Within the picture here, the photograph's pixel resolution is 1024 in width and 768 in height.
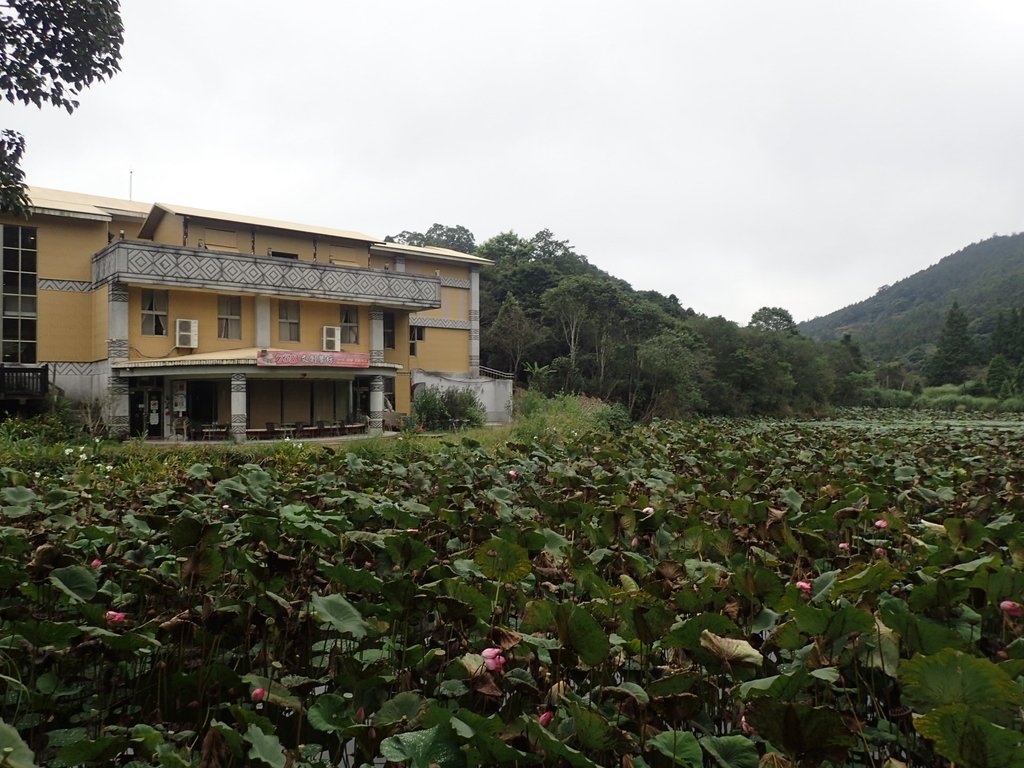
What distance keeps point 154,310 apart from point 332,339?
5.77 meters

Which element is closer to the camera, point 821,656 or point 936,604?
point 821,656

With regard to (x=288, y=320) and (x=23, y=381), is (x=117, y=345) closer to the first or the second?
(x=23, y=381)

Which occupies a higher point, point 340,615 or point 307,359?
point 307,359

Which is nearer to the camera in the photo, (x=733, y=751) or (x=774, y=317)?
(x=733, y=751)

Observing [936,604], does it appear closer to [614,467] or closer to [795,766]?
[795,766]

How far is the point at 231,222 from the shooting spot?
23.5 metres

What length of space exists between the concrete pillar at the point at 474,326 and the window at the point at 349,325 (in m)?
5.90

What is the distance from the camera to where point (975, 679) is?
53.2 inches

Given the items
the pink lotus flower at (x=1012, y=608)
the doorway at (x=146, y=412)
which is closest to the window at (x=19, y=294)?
the doorway at (x=146, y=412)

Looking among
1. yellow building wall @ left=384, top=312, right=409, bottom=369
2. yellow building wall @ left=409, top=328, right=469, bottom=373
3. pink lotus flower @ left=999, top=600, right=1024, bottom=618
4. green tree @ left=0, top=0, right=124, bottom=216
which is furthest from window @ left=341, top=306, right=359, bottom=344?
pink lotus flower @ left=999, top=600, right=1024, bottom=618

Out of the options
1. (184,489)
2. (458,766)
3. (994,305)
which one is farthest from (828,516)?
(994,305)

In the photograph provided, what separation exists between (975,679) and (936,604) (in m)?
Result: 0.80

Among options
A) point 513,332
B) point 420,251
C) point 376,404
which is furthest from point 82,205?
point 513,332

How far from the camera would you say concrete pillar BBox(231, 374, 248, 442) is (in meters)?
19.9
